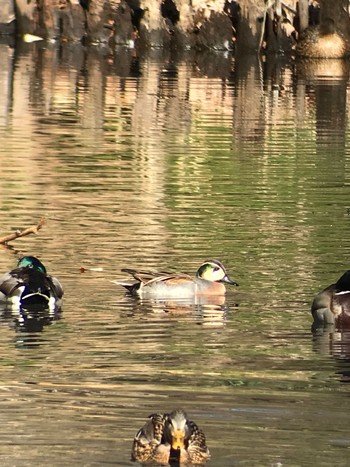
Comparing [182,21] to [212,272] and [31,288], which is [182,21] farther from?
[31,288]

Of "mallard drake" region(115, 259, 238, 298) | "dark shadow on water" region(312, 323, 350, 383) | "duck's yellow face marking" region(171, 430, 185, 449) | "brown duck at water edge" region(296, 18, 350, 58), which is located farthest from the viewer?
"brown duck at water edge" region(296, 18, 350, 58)

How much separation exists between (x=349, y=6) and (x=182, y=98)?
1502 cm

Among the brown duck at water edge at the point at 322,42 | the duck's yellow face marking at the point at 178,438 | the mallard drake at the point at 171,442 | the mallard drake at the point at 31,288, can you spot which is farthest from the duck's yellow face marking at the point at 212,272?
the brown duck at water edge at the point at 322,42

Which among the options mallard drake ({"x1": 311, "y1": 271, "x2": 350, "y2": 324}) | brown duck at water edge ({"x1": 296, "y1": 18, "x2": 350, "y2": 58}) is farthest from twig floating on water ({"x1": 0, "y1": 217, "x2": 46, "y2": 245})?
brown duck at water edge ({"x1": 296, "y1": 18, "x2": 350, "y2": 58})

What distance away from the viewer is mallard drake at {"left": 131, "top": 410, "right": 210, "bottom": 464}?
8281mm

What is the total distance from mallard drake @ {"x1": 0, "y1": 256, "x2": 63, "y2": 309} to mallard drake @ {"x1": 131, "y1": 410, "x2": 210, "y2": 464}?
4.46m

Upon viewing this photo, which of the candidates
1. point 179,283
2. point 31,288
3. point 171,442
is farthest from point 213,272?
point 171,442

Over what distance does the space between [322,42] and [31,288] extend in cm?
3265

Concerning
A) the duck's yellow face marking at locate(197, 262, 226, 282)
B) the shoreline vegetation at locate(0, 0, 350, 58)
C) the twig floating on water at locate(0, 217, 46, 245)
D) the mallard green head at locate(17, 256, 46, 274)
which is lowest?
the duck's yellow face marking at locate(197, 262, 226, 282)

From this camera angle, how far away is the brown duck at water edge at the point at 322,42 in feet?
145

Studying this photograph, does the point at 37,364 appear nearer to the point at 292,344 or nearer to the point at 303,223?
the point at 292,344

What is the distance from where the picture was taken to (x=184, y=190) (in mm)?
19516

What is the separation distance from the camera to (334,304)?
12430 mm

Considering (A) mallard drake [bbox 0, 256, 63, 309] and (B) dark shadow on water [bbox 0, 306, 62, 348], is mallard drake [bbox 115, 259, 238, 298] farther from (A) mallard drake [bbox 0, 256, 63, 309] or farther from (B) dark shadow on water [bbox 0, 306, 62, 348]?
(B) dark shadow on water [bbox 0, 306, 62, 348]
